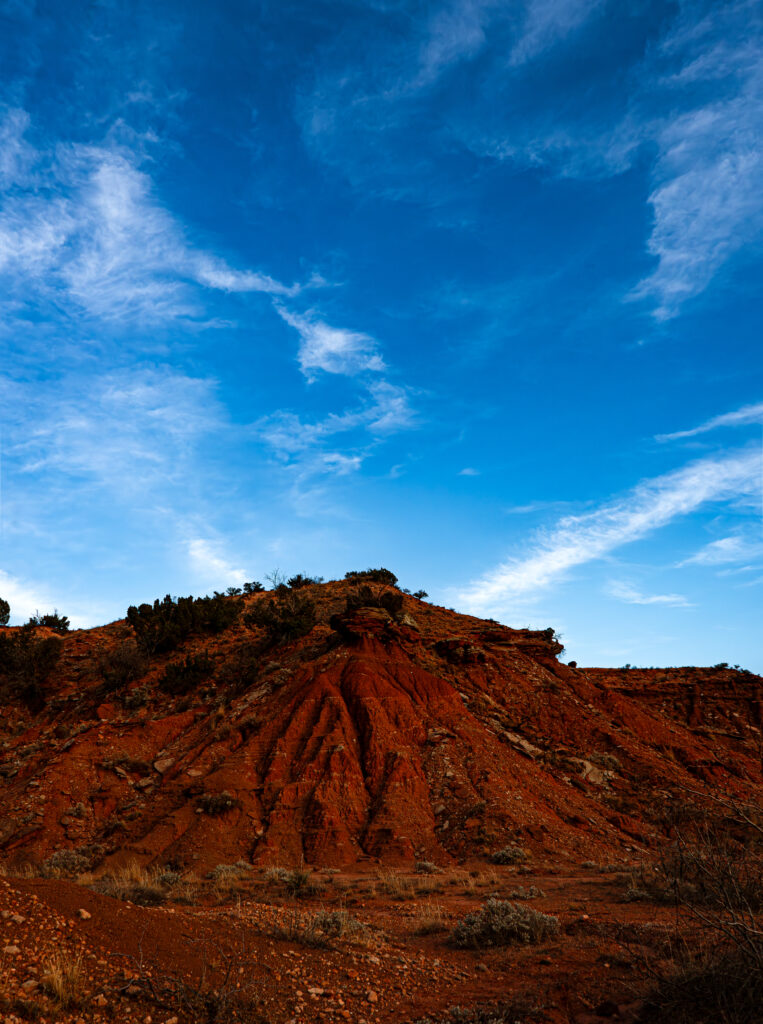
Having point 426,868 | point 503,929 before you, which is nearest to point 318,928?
point 503,929

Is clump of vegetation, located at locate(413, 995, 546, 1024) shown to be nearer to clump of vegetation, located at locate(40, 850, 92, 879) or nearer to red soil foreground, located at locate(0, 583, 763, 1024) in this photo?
red soil foreground, located at locate(0, 583, 763, 1024)

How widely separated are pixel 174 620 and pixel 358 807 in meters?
19.5

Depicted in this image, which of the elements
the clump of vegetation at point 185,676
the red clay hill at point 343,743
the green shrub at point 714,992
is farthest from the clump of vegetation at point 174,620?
the green shrub at point 714,992

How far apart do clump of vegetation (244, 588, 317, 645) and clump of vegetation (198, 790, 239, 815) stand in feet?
40.5

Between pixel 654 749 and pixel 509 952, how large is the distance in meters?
20.8

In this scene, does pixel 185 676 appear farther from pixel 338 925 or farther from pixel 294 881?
pixel 338 925

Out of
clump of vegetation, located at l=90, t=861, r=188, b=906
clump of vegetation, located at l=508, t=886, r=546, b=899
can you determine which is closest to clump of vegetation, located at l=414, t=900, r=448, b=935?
clump of vegetation, located at l=508, t=886, r=546, b=899

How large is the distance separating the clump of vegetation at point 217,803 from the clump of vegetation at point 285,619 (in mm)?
12351

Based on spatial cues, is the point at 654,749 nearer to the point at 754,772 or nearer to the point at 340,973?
the point at 754,772

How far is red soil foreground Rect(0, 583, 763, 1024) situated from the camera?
23.3 feet

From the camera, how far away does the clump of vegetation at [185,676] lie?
2988 centimetres

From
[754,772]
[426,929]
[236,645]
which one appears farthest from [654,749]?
[236,645]

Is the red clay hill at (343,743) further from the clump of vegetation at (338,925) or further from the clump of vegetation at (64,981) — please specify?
the clump of vegetation at (64,981)

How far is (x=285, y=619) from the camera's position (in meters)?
33.3
